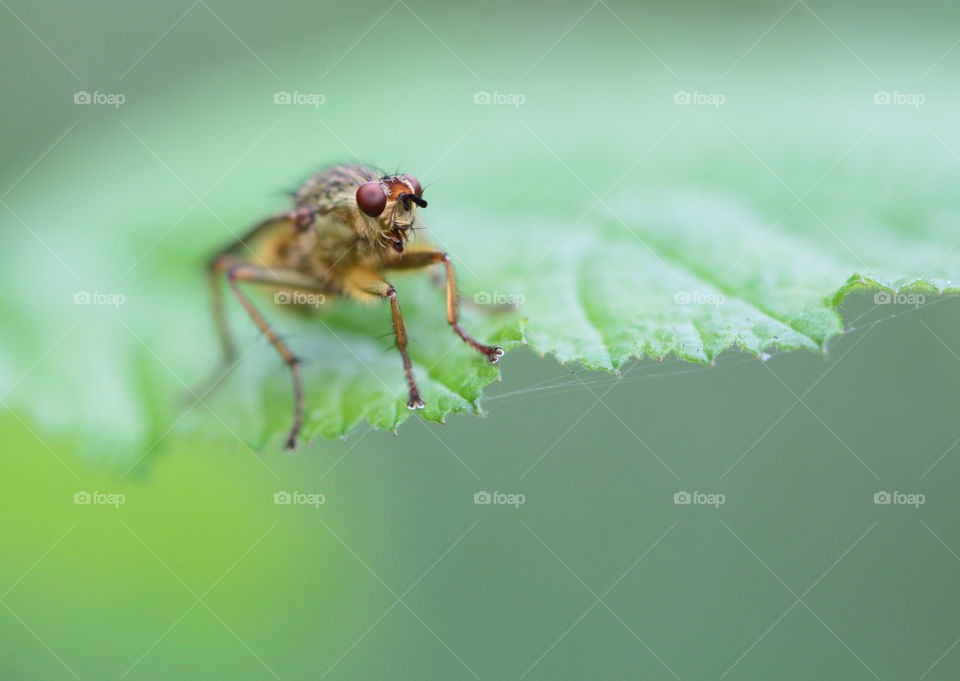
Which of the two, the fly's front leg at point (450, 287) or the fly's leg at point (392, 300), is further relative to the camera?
the fly's front leg at point (450, 287)

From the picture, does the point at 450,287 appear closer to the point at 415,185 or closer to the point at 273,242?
the point at 415,185

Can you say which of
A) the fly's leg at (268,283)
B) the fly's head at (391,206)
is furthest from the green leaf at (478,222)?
the fly's head at (391,206)

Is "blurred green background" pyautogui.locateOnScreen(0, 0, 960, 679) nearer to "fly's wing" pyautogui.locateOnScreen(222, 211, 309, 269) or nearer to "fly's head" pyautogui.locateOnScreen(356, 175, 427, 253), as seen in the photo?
"fly's wing" pyautogui.locateOnScreen(222, 211, 309, 269)

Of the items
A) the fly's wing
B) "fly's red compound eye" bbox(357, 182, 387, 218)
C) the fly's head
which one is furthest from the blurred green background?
"fly's red compound eye" bbox(357, 182, 387, 218)

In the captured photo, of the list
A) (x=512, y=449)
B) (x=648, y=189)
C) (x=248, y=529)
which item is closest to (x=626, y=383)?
(x=512, y=449)

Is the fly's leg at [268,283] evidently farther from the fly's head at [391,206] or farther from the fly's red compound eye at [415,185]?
the fly's red compound eye at [415,185]

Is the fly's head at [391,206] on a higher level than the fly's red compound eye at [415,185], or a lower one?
lower
